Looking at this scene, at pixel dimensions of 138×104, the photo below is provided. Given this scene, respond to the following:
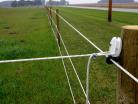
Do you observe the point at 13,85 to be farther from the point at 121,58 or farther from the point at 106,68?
the point at 121,58

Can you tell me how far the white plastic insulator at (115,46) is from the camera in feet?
7.68

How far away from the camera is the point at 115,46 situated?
2357 mm

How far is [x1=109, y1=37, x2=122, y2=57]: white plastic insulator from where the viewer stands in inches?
92.2

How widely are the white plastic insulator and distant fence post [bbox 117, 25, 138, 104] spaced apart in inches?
1.5

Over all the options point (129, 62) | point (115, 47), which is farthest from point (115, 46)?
point (129, 62)

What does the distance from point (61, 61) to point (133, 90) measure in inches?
266

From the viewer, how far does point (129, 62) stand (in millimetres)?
2340

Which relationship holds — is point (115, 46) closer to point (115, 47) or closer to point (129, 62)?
point (115, 47)

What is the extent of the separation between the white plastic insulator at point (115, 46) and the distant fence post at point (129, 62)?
1.5 inches

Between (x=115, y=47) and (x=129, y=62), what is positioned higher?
(x=115, y=47)

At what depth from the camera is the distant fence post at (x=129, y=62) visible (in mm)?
2312

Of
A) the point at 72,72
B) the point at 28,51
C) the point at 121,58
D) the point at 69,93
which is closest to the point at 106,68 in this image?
the point at 72,72

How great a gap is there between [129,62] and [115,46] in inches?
6.0

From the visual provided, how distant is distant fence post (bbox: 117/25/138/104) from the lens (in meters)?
2.31
